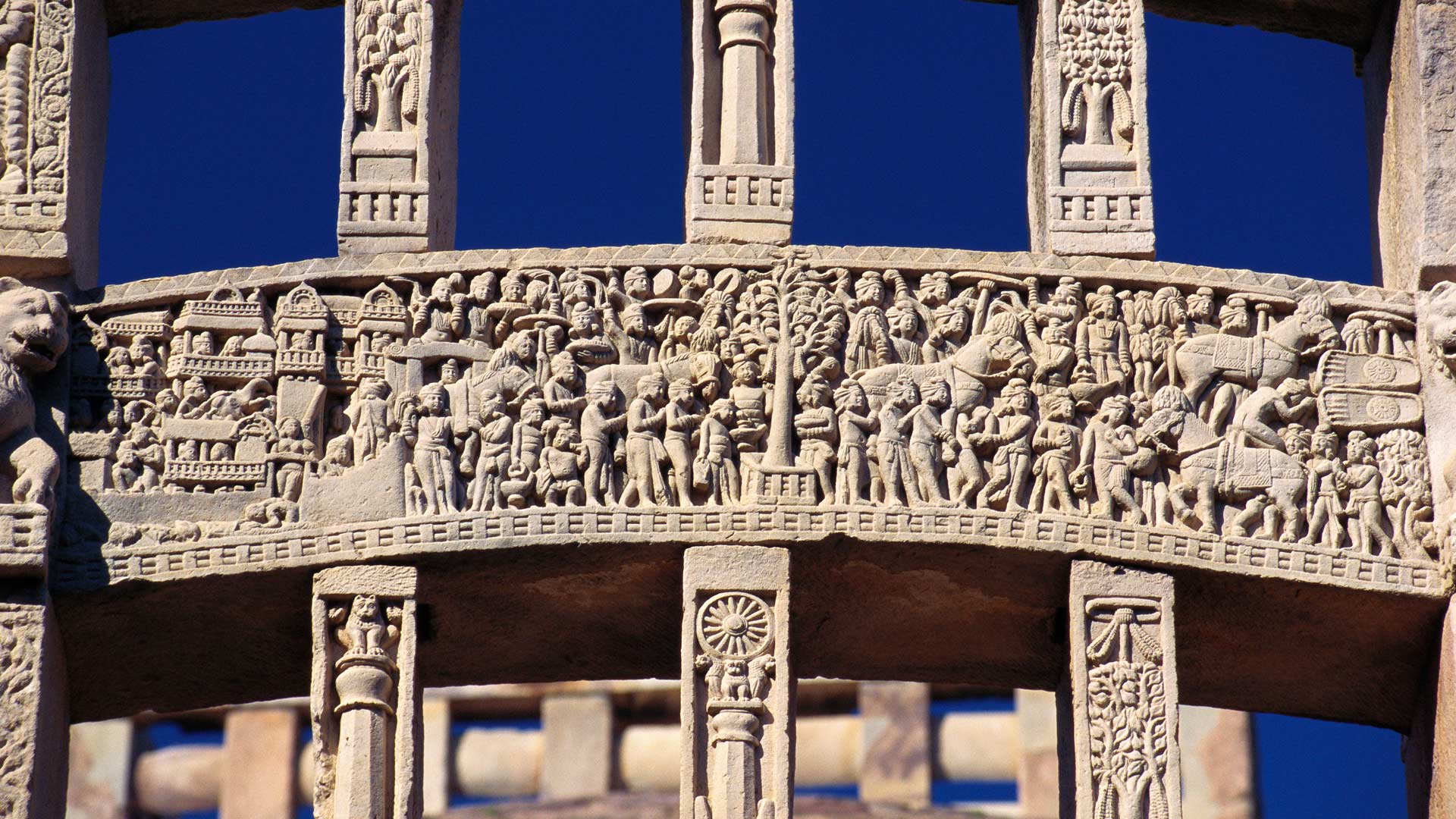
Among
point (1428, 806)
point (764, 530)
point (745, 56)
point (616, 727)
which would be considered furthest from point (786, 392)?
point (616, 727)

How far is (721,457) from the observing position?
12273 mm

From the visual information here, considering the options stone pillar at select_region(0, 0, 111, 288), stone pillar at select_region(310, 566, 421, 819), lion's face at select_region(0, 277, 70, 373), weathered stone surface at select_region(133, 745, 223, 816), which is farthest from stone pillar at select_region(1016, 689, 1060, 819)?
lion's face at select_region(0, 277, 70, 373)

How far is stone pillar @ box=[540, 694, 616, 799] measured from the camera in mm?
22078

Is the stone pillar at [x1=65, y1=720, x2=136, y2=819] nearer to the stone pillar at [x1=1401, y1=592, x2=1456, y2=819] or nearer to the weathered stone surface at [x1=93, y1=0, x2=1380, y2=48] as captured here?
the weathered stone surface at [x1=93, y1=0, x2=1380, y2=48]

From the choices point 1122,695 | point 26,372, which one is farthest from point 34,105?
point 1122,695

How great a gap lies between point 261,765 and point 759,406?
10.7 metres

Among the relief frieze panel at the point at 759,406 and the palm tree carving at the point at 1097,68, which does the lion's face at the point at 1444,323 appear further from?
the palm tree carving at the point at 1097,68

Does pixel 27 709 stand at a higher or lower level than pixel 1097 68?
lower

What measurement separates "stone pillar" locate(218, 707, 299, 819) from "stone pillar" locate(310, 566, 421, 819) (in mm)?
10384

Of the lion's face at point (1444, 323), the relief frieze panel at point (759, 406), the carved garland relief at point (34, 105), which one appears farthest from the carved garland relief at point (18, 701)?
the lion's face at point (1444, 323)

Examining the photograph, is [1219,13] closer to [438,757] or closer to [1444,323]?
[1444,323]

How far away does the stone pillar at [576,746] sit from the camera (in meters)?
22.1

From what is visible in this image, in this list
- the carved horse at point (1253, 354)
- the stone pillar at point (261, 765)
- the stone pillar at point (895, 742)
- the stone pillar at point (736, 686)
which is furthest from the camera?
the stone pillar at point (261, 765)

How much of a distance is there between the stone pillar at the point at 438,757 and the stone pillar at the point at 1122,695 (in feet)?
34.1
